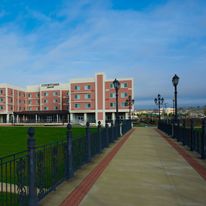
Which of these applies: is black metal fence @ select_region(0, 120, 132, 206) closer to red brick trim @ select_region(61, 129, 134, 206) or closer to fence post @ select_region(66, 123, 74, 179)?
fence post @ select_region(66, 123, 74, 179)

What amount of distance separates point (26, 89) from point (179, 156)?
89.6 metres

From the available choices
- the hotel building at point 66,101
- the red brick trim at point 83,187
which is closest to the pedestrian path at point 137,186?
the red brick trim at point 83,187

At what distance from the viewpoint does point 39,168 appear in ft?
18.6

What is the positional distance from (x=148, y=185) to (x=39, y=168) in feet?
9.56

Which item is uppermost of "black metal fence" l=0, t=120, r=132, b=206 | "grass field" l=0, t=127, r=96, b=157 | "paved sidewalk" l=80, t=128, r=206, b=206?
"black metal fence" l=0, t=120, r=132, b=206

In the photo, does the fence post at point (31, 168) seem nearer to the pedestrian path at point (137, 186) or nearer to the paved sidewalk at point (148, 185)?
the pedestrian path at point (137, 186)

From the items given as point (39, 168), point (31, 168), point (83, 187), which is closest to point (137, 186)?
point (83, 187)

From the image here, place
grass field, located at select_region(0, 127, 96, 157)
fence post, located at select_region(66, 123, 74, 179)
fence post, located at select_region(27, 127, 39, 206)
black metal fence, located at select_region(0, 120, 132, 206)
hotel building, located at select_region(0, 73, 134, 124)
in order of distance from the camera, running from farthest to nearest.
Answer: hotel building, located at select_region(0, 73, 134, 124)
grass field, located at select_region(0, 127, 96, 157)
fence post, located at select_region(66, 123, 74, 179)
fence post, located at select_region(27, 127, 39, 206)
black metal fence, located at select_region(0, 120, 132, 206)

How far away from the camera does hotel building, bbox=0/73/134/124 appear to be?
74.7 metres

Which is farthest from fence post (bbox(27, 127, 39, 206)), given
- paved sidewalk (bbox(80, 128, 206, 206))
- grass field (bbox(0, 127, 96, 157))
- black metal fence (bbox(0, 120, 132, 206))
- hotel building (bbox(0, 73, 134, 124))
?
hotel building (bbox(0, 73, 134, 124))

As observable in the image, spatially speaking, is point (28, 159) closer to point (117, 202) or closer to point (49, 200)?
point (49, 200)

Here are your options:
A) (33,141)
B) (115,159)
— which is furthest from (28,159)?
(115,159)

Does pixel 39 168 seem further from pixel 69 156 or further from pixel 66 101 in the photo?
pixel 66 101

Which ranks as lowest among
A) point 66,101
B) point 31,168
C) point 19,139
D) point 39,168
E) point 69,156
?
point 19,139
